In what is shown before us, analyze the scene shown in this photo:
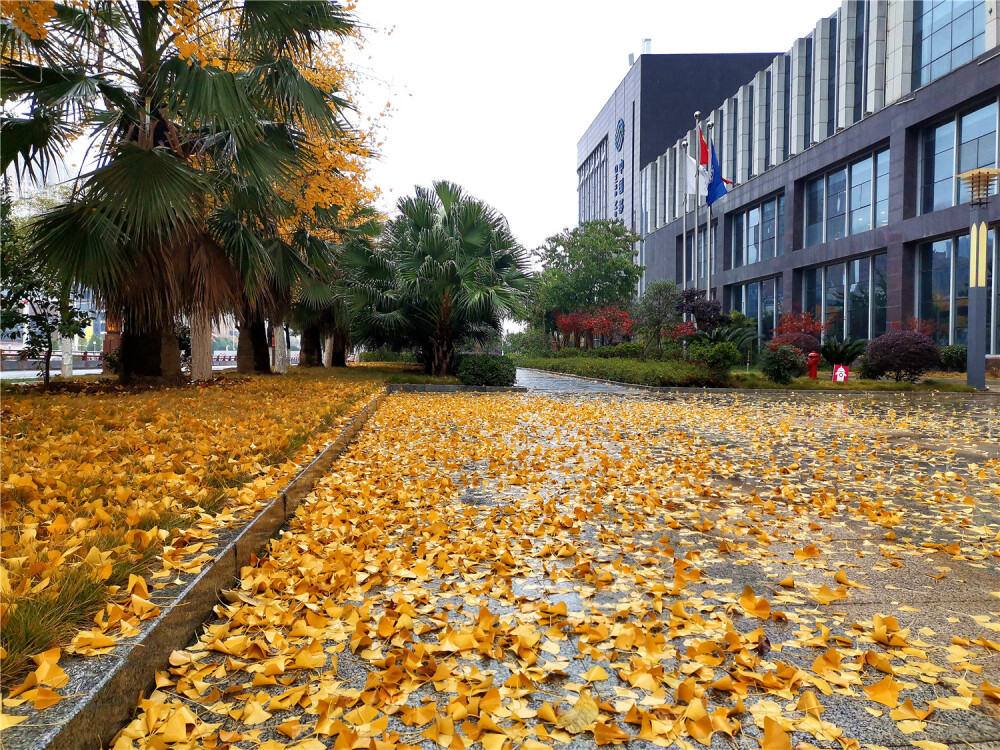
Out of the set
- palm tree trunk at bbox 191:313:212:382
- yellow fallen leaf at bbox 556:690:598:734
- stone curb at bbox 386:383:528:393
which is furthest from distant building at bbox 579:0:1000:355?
yellow fallen leaf at bbox 556:690:598:734

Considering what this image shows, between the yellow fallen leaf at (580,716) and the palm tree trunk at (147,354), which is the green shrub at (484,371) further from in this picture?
the yellow fallen leaf at (580,716)

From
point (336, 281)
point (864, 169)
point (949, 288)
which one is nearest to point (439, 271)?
point (336, 281)

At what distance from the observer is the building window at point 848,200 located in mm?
25266

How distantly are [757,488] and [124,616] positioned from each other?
4.65m

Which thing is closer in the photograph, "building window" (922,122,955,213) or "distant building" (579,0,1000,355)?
"distant building" (579,0,1000,355)

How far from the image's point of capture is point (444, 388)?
55.5ft

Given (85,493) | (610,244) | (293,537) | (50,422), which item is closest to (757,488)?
(293,537)

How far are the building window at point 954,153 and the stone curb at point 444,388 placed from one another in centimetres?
1701

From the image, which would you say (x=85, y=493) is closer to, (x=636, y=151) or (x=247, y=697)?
(x=247, y=697)

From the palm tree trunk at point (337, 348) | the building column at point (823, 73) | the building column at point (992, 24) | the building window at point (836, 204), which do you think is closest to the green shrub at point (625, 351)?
the building window at point (836, 204)

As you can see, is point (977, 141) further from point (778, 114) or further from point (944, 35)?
point (778, 114)

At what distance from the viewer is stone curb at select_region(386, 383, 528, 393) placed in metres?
16.6

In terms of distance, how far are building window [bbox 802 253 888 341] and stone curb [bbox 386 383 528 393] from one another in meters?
16.7

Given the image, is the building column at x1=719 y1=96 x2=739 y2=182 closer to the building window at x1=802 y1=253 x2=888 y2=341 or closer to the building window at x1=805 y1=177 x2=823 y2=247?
the building window at x1=805 y1=177 x2=823 y2=247
